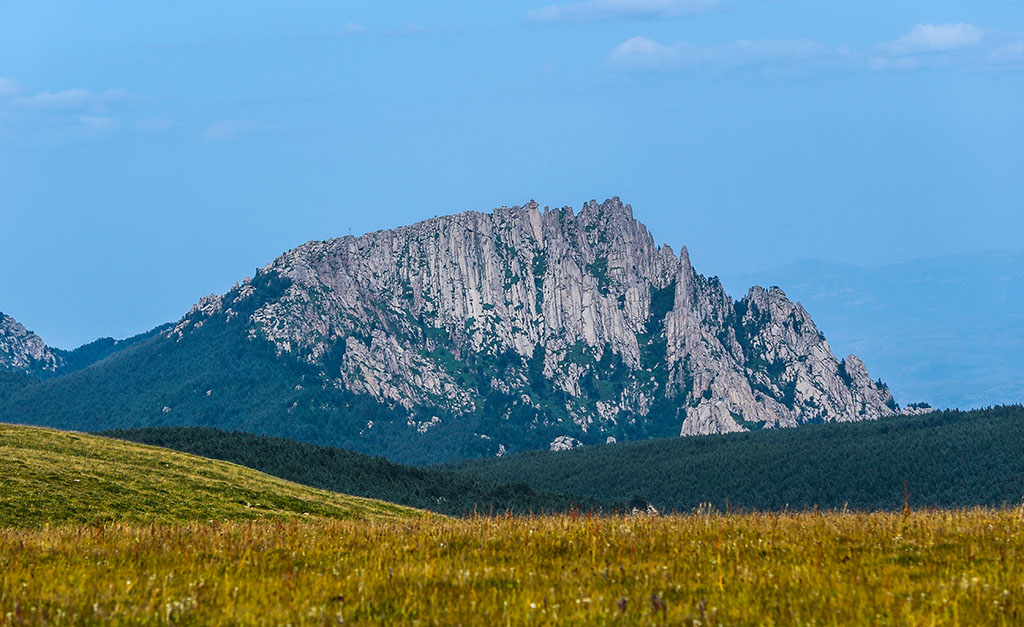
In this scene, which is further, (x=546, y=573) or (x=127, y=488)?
(x=127, y=488)

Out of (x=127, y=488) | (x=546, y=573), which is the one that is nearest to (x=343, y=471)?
(x=127, y=488)

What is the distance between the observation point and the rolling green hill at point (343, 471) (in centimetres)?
11381

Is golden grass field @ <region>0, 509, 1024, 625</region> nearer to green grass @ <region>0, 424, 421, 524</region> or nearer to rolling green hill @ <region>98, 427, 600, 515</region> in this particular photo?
green grass @ <region>0, 424, 421, 524</region>

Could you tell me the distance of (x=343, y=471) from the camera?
422 feet

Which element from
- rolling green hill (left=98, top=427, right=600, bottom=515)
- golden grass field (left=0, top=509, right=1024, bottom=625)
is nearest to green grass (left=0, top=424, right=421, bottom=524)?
golden grass field (left=0, top=509, right=1024, bottom=625)

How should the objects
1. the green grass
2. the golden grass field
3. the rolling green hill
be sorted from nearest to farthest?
the golden grass field
the green grass
the rolling green hill

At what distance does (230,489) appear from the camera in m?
65.1

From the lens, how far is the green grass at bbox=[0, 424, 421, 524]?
155 feet

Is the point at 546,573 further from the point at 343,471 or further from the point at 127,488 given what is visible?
the point at 343,471

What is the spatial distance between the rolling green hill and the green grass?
32.9 metres

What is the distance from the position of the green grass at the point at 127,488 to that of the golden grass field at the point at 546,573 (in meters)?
21.7

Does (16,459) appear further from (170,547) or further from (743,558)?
(743,558)

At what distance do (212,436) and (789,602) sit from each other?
11944cm

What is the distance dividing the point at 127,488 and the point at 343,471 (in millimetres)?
73860
